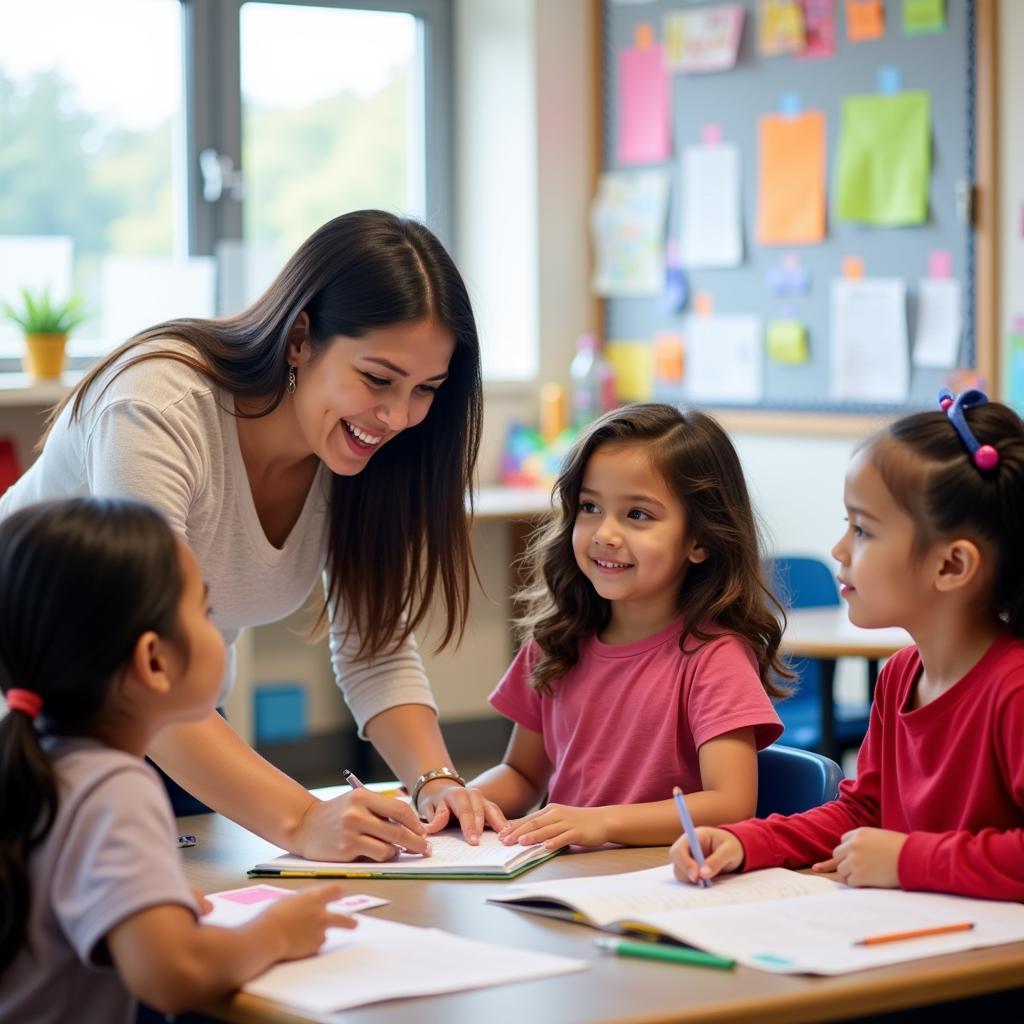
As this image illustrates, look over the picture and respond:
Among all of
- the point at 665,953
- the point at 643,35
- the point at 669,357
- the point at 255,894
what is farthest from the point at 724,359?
the point at 665,953

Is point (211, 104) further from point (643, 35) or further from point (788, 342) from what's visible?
point (788, 342)

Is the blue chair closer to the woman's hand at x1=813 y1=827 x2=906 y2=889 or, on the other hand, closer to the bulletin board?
the bulletin board

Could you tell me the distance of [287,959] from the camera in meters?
1.39

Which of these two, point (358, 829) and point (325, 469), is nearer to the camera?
point (358, 829)

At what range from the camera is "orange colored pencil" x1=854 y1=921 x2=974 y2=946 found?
1417mm

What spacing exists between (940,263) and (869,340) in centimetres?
28

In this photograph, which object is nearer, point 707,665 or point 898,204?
point 707,665

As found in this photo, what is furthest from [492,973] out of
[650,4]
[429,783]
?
[650,4]

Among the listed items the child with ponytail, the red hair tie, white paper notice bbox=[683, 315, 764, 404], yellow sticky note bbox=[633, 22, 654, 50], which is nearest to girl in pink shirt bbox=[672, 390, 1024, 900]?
the child with ponytail

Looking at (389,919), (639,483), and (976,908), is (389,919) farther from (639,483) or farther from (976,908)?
(639,483)

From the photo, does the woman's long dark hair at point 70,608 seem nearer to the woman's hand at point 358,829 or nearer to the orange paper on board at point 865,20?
the woman's hand at point 358,829

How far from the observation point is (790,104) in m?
4.43

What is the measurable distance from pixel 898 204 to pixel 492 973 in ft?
10.5

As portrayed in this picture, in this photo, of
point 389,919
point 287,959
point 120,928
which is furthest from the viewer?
point 389,919
